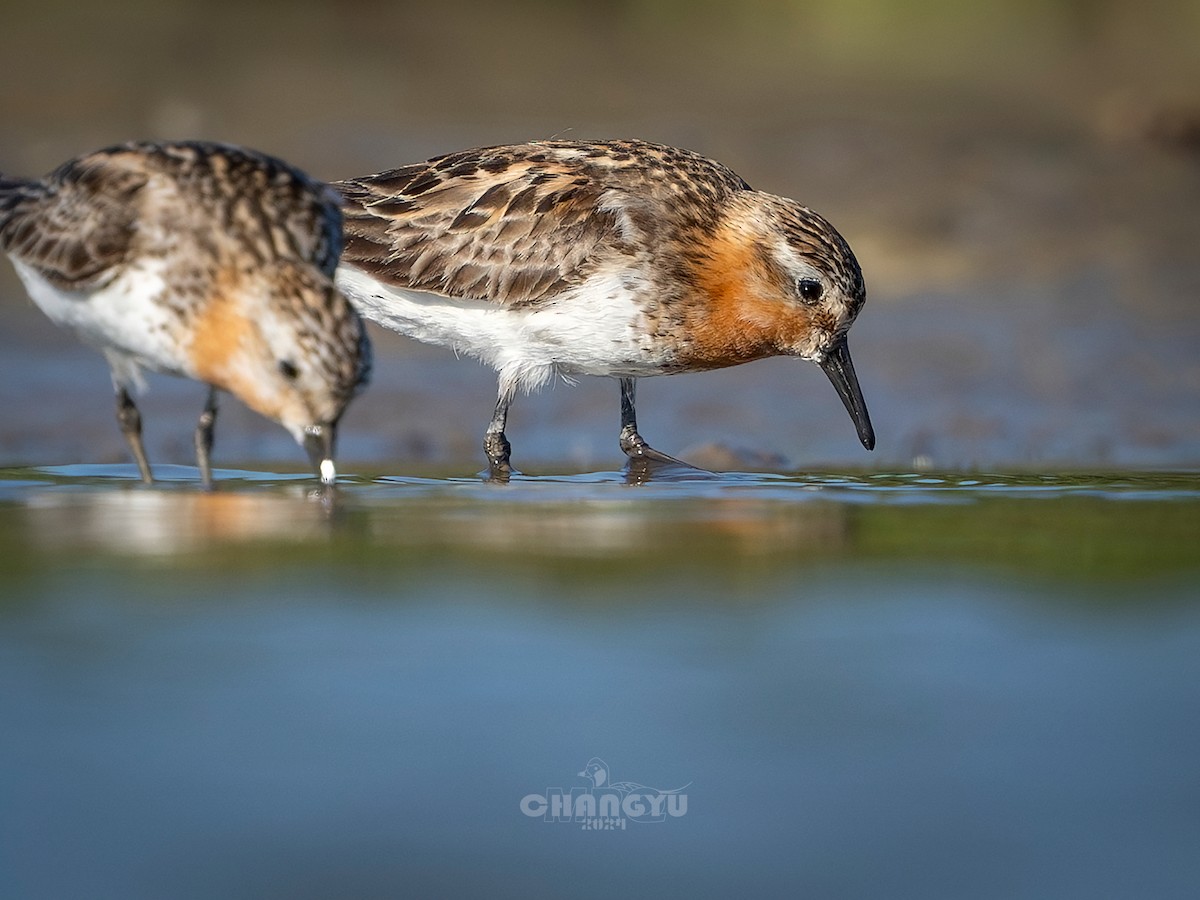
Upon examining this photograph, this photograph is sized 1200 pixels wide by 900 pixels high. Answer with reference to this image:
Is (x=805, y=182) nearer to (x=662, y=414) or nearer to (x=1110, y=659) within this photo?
(x=662, y=414)

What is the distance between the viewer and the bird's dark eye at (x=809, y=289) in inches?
387

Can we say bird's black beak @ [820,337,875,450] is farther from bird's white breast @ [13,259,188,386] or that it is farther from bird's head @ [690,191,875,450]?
bird's white breast @ [13,259,188,386]

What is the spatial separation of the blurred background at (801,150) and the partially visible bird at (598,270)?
1.28 m

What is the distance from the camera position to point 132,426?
8875mm

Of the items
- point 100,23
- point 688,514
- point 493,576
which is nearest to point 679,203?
point 688,514

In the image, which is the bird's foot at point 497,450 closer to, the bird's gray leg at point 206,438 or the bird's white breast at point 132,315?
the bird's gray leg at point 206,438

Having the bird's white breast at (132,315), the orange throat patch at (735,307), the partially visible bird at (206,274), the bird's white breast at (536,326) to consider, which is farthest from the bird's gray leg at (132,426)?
the orange throat patch at (735,307)

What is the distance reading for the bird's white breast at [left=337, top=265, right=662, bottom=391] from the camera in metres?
9.54

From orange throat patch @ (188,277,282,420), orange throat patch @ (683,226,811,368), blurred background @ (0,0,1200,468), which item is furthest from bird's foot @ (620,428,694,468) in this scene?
orange throat patch @ (188,277,282,420)

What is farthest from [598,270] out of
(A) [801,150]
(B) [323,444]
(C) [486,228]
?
(A) [801,150]

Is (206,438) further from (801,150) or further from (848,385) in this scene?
(801,150)

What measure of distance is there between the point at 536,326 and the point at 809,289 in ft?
5.27

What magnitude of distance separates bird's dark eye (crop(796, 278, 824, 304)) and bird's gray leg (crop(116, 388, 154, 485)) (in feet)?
12.4

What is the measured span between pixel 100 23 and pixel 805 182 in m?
7.63
